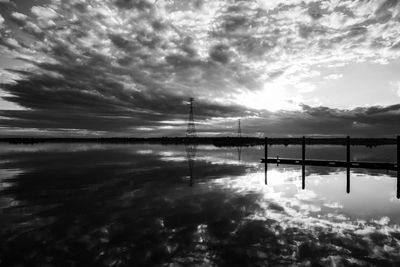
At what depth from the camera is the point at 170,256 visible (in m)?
9.50

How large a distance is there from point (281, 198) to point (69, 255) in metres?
14.2

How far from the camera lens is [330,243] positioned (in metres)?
10.9

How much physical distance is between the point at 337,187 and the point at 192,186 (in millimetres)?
12708

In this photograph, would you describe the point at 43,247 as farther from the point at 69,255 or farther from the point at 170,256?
the point at 170,256

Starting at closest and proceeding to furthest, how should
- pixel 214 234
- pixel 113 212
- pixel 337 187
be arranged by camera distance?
pixel 214 234 → pixel 113 212 → pixel 337 187

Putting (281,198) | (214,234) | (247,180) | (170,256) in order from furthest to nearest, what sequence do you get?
(247,180), (281,198), (214,234), (170,256)

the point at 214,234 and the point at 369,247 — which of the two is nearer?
the point at 369,247

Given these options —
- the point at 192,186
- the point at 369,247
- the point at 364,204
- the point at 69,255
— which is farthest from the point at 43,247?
the point at 364,204

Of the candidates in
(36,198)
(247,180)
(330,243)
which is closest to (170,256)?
(330,243)

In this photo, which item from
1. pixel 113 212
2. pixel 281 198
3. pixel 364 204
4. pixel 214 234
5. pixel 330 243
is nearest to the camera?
pixel 330 243

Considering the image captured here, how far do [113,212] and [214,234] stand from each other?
6.50 meters

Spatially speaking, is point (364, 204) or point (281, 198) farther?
point (281, 198)

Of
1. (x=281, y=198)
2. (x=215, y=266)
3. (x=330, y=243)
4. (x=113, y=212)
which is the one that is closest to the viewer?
(x=215, y=266)

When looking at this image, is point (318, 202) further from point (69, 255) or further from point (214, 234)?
point (69, 255)
